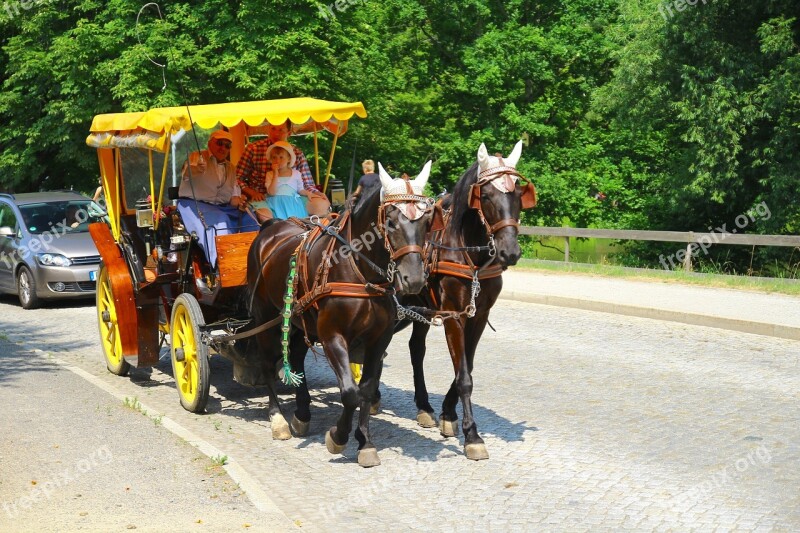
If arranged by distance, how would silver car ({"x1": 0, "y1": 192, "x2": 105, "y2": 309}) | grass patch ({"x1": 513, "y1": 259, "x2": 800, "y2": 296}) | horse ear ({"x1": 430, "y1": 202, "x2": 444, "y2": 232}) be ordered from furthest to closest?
grass patch ({"x1": 513, "y1": 259, "x2": 800, "y2": 296}), silver car ({"x1": 0, "y1": 192, "x2": 105, "y2": 309}), horse ear ({"x1": 430, "y1": 202, "x2": 444, "y2": 232})

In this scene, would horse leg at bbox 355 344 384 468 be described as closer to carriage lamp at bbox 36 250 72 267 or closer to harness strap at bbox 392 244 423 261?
harness strap at bbox 392 244 423 261

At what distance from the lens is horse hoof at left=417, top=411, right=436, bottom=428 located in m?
8.91

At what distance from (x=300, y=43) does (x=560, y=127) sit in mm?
9997

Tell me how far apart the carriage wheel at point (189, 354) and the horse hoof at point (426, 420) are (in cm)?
200

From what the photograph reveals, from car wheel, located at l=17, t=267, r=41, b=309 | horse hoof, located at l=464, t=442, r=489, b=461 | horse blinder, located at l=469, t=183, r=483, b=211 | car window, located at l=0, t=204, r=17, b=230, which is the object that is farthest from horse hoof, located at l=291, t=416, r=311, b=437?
car window, located at l=0, t=204, r=17, b=230

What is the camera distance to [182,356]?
979 cm

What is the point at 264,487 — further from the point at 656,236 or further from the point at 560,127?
the point at 560,127

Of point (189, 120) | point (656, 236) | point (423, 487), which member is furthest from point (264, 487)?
point (656, 236)

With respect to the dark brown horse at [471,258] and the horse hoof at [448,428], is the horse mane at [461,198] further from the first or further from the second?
the horse hoof at [448,428]

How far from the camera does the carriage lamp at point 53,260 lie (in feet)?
57.1

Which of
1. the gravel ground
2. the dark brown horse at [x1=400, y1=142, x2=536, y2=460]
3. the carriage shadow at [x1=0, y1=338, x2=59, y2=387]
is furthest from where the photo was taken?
the carriage shadow at [x1=0, y1=338, x2=59, y2=387]

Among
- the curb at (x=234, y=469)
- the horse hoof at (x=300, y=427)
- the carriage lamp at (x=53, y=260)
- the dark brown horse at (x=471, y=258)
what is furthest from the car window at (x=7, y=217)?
the dark brown horse at (x=471, y=258)

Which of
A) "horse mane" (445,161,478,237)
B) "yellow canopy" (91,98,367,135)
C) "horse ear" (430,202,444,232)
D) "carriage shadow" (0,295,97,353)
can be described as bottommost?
"carriage shadow" (0,295,97,353)

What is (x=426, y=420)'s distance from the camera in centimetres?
895
